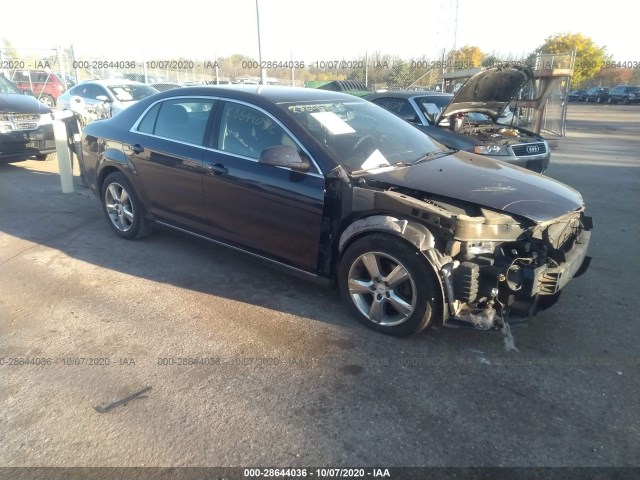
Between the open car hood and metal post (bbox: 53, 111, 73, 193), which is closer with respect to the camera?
metal post (bbox: 53, 111, 73, 193)

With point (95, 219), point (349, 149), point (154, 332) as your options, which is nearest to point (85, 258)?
point (95, 219)

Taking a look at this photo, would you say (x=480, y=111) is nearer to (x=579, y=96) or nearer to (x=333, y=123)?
(x=333, y=123)

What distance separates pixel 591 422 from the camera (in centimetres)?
266

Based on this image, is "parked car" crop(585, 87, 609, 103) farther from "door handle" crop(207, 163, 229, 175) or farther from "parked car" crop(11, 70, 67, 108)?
"door handle" crop(207, 163, 229, 175)

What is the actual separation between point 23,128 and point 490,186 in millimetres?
8941

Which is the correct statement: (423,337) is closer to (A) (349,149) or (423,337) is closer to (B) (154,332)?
(A) (349,149)

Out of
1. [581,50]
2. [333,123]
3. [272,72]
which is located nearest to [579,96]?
[581,50]

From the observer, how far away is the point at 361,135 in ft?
13.4

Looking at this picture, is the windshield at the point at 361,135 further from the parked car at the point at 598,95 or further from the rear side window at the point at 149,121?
the parked car at the point at 598,95

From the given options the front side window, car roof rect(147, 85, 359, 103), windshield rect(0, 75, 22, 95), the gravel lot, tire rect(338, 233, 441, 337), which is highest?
windshield rect(0, 75, 22, 95)

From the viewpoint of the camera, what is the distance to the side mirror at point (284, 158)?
3641mm

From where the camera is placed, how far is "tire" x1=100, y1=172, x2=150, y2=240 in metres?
5.21

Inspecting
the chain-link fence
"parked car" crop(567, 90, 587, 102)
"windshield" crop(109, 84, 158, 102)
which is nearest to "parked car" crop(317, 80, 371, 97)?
the chain-link fence

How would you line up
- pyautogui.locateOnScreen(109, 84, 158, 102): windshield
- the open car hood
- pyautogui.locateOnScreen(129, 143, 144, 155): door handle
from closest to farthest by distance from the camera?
pyautogui.locateOnScreen(129, 143, 144, 155): door handle < the open car hood < pyautogui.locateOnScreen(109, 84, 158, 102): windshield
